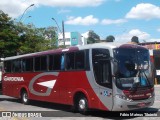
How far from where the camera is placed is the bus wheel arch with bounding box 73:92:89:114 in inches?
539

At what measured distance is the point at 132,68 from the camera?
41.3 ft

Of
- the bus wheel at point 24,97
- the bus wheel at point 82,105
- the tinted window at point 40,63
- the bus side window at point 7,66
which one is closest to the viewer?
the bus wheel at point 82,105

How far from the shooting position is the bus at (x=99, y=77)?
40.2ft

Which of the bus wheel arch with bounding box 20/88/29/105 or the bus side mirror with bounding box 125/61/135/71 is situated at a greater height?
the bus side mirror with bounding box 125/61/135/71

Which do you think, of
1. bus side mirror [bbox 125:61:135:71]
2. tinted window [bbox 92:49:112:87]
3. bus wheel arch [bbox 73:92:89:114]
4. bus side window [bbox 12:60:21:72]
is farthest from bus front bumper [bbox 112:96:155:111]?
bus side window [bbox 12:60:21:72]

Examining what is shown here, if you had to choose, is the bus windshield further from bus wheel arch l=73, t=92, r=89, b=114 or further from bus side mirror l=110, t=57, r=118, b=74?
bus wheel arch l=73, t=92, r=89, b=114

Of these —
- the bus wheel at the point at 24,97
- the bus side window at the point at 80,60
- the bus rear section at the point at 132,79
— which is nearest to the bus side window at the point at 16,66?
the bus wheel at the point at 24,97

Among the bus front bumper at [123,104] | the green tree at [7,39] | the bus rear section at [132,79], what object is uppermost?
the green tree at [7,39]

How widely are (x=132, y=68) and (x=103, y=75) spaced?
1.15m

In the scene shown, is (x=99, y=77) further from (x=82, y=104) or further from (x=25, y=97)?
(x=25, y=97)

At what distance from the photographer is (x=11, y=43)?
29312 millimetres

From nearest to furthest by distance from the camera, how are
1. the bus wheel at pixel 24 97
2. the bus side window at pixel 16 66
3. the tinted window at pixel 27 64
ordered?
the tinted window at pixel 27 64
the bus wheel at pixel 24 97
the bus side window at pixel 16 66

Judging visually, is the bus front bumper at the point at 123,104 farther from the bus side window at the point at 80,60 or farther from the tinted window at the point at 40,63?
the tinted window at the point at 40,63

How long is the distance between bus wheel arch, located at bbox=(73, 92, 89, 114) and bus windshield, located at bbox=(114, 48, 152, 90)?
7.03 feet
